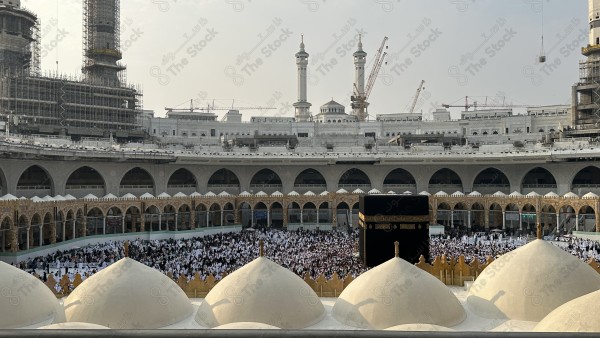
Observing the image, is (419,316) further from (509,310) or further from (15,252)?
(15,252)

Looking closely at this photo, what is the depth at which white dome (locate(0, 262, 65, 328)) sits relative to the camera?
8.53 meters

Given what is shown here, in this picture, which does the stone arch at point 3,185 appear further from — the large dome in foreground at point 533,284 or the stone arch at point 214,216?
the large dome in foreground at point 533,284

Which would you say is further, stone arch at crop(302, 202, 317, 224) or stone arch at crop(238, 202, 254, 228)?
stone arch at crop(302, 202, 317, 224)

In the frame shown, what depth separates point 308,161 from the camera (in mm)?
38156

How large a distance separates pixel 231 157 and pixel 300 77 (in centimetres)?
2660

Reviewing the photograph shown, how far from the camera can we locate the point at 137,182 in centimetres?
3666

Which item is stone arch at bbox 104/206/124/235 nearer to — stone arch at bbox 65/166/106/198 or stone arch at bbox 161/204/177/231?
stone arch at bbox 161/204/177/231

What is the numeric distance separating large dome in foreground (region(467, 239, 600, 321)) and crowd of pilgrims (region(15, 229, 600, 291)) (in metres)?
7.32

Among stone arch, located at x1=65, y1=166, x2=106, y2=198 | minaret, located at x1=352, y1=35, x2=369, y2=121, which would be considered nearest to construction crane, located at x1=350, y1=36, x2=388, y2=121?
minaret, located at x1=352, y1=35, x2=369, y2=121

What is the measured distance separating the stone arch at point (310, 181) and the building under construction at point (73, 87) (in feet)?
47.0

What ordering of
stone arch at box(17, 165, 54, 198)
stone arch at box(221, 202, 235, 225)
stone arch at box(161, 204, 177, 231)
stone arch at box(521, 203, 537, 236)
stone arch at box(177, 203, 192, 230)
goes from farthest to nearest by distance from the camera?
stone arch at box(221, 202, 235, 225)
stone arch at box(177, 203, 192, 230)
stone arch at box(161, 204, 177, 231)
stone arch at box(521, 203, 537, 236)
stone arch at box(17, 165, 54, 198)

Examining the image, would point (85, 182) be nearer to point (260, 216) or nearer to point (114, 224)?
point (114, 224)

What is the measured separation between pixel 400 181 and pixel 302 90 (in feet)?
79.3

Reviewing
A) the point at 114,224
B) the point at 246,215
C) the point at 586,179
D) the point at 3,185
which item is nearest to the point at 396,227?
the point at 114,224
